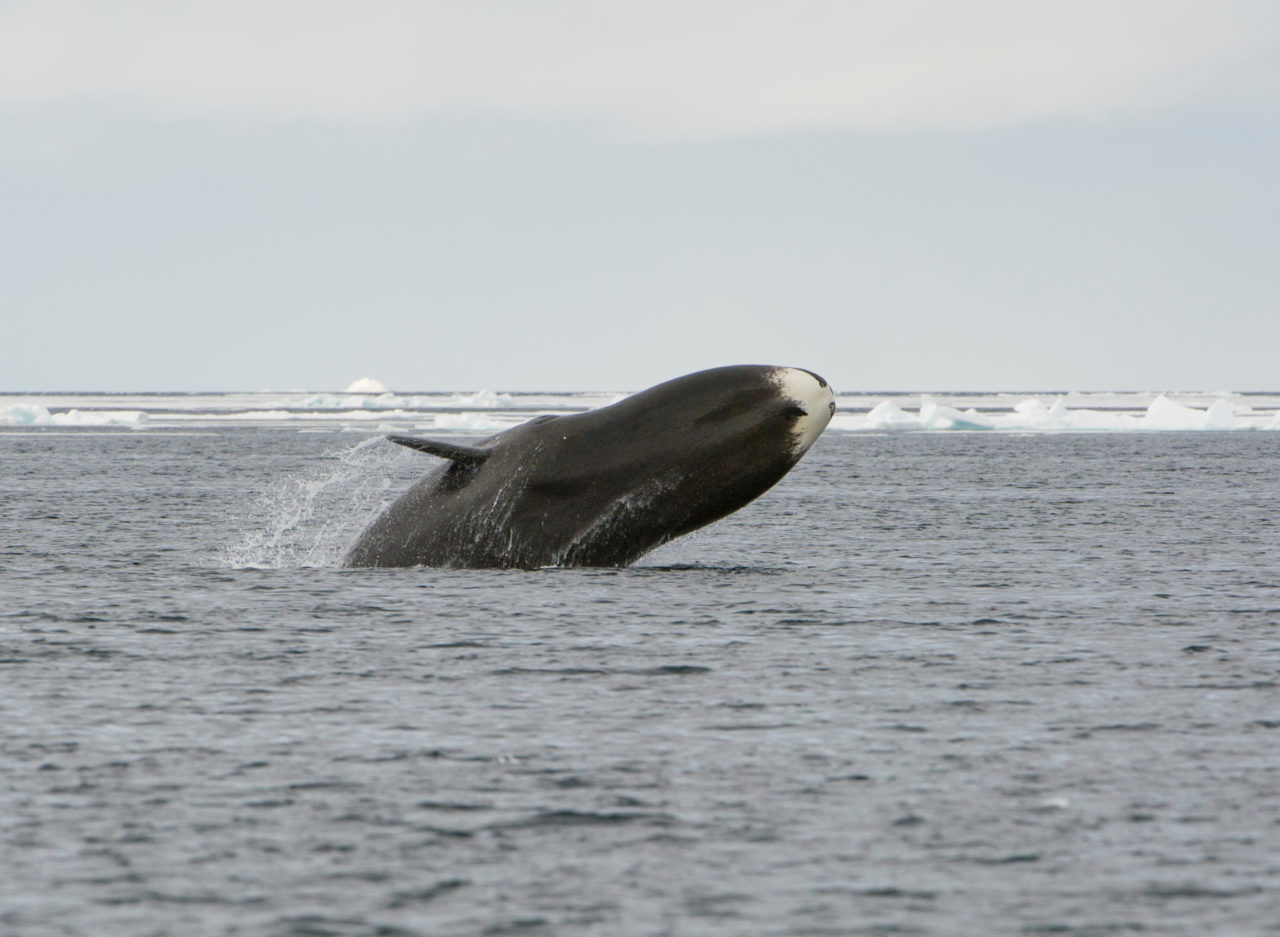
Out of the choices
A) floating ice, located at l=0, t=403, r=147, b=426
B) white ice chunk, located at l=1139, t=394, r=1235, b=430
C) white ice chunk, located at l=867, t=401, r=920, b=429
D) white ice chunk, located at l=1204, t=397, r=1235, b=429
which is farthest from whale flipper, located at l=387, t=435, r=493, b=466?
floating ice, located at l=0, t=403, r=147, b=426

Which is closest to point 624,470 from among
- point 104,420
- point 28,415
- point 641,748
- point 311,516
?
point 641,748

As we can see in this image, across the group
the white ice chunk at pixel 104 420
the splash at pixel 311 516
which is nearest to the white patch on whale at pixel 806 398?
the splash at pixel 311 516

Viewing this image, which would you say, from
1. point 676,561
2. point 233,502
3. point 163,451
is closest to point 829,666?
point 676,561

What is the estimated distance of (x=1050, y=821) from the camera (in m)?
7.93

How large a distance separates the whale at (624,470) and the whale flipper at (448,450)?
0.06 ft

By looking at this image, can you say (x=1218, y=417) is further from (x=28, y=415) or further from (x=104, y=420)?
(x=28, y=415)

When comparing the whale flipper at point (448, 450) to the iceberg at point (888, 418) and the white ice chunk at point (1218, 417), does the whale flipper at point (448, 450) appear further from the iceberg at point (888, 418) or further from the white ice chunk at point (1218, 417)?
the white ice chunk at point (1218, 417)

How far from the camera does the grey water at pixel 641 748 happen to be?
6.89 metres

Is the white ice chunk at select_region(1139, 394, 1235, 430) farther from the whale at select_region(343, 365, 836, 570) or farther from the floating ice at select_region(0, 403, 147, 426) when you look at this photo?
the whale at select_region(343, 365, 836, 570)

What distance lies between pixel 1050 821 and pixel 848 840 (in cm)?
103

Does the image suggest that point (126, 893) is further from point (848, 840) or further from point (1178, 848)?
point (1178, 848)

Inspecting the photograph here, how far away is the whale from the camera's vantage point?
14969 mm

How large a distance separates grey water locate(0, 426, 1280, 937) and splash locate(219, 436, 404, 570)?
105 centimetres

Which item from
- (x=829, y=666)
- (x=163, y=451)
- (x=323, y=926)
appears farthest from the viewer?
(x=163, y=451)
